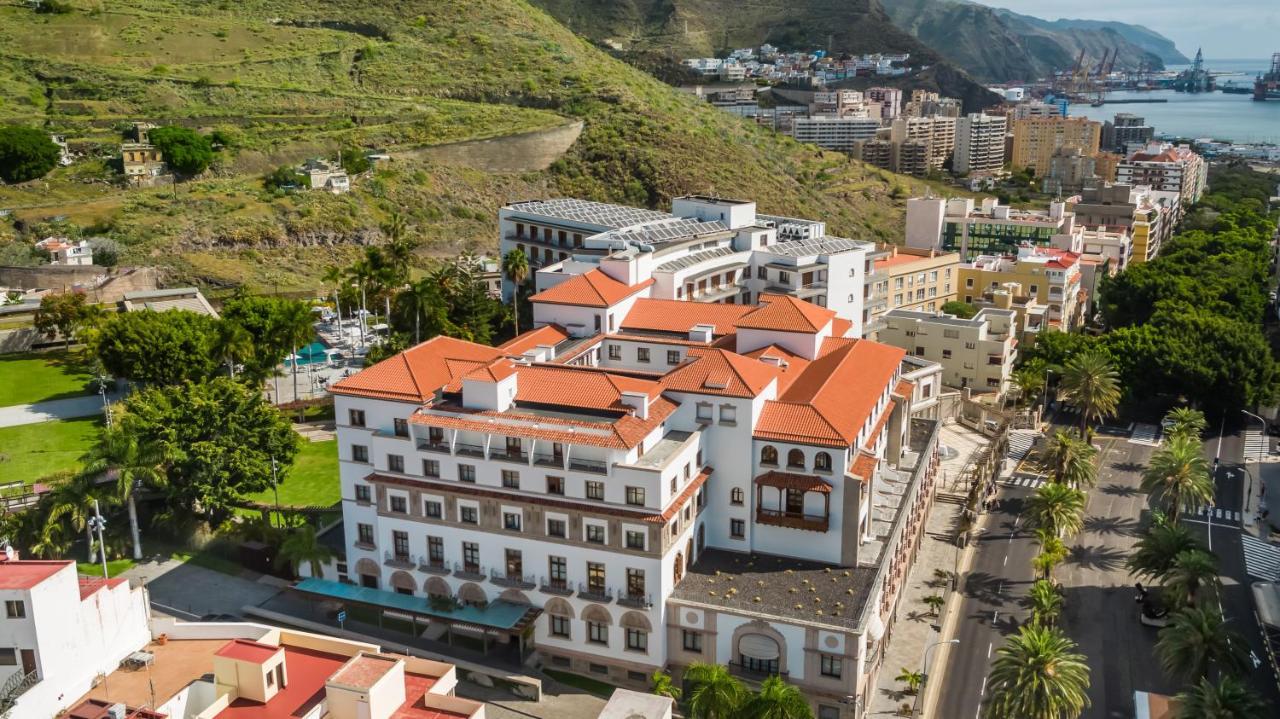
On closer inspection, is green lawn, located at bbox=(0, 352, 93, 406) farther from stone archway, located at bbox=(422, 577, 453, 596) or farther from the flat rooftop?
the flat rooftop

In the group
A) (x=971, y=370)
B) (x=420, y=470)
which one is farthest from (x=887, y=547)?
(x=971, y=370)

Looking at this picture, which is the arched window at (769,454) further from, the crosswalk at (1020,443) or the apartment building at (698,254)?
the crosswalk at (1020,443)

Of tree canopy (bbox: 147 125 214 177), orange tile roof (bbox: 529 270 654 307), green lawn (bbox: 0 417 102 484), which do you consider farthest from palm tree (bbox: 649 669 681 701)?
tree canopy (bbox: 147 125 214 177)

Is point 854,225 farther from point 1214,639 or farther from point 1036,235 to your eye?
point 1214,639

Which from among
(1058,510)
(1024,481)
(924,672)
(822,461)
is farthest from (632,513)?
(1024,481)

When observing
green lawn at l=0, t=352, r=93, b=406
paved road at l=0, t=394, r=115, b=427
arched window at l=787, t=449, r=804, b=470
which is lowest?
paved road at l=0, t=394, r=115, b=427

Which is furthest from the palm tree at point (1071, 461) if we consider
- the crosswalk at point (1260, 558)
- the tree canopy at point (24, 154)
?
the tree canopy at point (24, 154)

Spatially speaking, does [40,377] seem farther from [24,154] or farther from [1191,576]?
[1191,576]

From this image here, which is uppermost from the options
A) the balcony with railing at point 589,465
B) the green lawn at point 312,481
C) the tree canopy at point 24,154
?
the tree canopy at point 24,154
